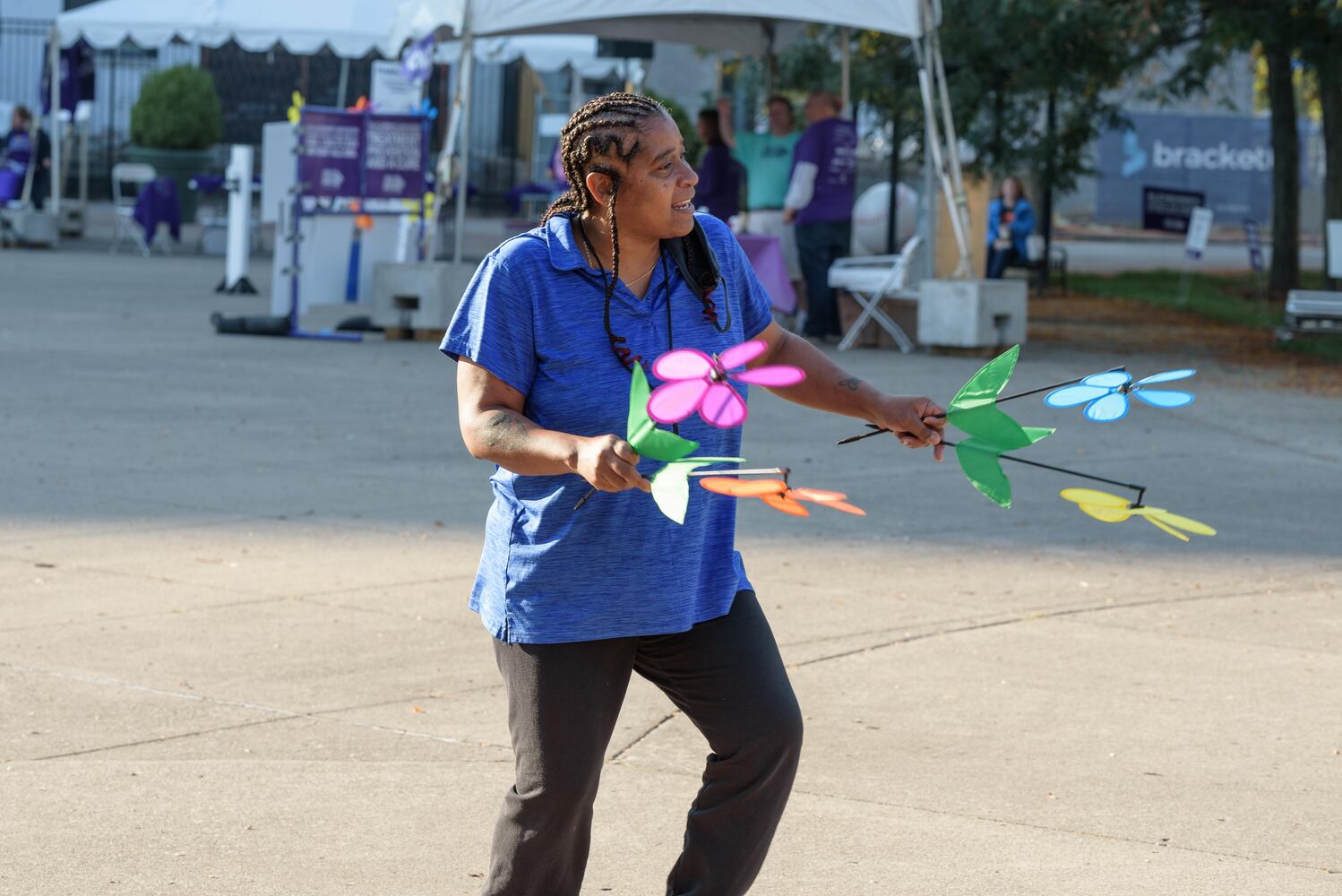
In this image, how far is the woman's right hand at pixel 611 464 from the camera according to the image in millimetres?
2607

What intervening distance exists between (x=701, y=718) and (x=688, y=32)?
15.3 m

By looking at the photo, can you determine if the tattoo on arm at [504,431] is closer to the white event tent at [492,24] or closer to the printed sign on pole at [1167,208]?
the white event tent at [492,24]

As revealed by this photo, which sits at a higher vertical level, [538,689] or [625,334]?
[625,334]

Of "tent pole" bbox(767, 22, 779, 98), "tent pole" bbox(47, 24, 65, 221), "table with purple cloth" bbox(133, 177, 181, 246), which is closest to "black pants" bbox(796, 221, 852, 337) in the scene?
"tent pole" bbox(767, 22, 779, 98)

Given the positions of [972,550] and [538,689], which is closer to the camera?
[538,689]

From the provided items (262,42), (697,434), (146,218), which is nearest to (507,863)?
(697,434)

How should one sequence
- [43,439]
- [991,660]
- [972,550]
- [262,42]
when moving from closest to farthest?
1. [991,660]
2. [972,550]
3. [43,439]
4. [262,42]

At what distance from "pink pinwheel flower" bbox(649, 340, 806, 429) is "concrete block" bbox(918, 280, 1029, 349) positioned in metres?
12.9

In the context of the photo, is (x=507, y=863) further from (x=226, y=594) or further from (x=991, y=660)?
(x=226, y=594)

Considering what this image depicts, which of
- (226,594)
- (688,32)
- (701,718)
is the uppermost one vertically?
(688,32)

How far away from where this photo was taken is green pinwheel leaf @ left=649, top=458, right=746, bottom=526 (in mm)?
2541

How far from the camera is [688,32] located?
1788 cm

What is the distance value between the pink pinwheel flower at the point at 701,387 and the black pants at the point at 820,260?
43.7 ft

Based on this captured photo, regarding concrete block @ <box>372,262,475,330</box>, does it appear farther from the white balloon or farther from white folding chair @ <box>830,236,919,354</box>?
the white balloon
